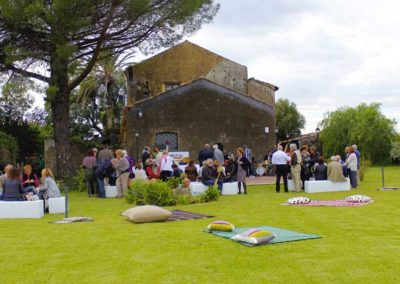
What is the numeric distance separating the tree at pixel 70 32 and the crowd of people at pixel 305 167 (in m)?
8.39

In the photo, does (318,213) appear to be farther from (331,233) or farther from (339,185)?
(339,185)

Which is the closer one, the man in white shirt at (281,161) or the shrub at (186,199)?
the shrub at (186,199)

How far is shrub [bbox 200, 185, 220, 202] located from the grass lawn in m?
3.70

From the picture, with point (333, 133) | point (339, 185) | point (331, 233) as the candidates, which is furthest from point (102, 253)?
point (333, 133)

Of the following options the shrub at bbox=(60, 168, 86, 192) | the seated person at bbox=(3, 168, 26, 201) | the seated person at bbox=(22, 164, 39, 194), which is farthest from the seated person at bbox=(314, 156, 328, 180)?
the seated person at bbox=(3, 168, 26, 201)

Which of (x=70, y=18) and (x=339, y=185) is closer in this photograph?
(x=339, y=185)

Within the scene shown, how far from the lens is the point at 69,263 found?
23.1ft

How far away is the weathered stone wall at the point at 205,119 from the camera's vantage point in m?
29.8

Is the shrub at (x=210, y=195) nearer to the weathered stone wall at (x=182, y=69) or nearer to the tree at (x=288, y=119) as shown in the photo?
the weathered stone wall at (x=182, y=69)

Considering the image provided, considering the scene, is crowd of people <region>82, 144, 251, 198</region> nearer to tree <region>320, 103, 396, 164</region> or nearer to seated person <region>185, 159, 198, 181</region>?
seated person <region>185, 159, 198, 181</region>

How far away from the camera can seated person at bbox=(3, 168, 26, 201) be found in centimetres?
1295

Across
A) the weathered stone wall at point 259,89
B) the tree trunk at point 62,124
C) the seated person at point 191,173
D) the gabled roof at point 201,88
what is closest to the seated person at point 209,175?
the seated person at point 191,173

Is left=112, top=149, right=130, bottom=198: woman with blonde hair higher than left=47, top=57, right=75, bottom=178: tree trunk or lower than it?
lower

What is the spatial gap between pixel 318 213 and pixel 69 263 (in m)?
6.31
